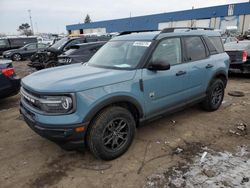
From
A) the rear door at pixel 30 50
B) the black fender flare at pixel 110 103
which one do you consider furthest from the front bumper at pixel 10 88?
the rear door at pixel 30 50

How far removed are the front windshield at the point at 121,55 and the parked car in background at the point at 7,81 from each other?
266 centimetres

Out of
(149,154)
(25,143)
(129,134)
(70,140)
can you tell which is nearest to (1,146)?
(25,143)

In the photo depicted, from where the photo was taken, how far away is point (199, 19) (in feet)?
145

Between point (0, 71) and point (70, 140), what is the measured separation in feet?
12.0

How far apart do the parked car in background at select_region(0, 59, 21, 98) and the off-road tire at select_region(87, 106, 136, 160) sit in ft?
11.8

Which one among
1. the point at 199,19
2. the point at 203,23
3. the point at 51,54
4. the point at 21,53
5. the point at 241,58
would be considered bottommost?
the point at 21,53

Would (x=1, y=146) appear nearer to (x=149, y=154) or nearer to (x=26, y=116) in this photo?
(x=26, y=116)

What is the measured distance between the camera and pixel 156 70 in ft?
11.9

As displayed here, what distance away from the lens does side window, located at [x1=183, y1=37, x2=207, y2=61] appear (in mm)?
4355

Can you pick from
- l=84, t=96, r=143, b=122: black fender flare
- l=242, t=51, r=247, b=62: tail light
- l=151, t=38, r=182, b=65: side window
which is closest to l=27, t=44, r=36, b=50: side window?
l=242, t=51, r=247, b=62: tail light

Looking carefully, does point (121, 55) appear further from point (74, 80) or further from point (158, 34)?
point (74, 80)

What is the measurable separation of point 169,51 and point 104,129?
1848 millimetres

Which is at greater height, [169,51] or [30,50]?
[169,51]

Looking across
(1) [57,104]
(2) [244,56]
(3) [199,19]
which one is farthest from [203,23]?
(1) [57,104]
